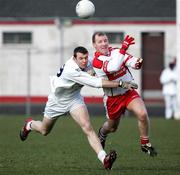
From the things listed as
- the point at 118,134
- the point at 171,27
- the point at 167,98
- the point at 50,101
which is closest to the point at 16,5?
the point at 171,27

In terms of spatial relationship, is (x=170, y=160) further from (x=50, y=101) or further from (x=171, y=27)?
(x=171, y=27)

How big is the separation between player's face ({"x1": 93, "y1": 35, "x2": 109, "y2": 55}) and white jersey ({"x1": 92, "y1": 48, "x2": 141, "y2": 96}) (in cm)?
7

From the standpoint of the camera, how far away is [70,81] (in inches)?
497

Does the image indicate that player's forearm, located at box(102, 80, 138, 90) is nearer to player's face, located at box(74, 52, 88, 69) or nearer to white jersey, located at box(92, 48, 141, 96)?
player's face, located at box(74, 52, 88, 69)

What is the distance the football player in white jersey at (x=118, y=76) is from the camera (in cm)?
1289

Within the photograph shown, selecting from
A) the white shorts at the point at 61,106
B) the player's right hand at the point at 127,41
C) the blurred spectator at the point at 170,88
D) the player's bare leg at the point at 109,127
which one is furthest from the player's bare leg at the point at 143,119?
the blurred spectator at the point at 170,88

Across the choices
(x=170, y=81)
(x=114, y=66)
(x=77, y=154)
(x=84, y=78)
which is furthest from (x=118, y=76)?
(x=170, y=81)

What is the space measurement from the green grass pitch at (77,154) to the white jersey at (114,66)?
1.45m

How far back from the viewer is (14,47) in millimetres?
36969

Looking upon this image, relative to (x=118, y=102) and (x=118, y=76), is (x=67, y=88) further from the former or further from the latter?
(x=118, y=102)

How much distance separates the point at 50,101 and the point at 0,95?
21740 millimetres

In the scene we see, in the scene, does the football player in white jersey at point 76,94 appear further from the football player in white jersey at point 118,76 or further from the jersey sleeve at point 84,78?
the football player in white jersey at point 118,76

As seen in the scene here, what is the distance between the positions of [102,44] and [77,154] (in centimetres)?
262

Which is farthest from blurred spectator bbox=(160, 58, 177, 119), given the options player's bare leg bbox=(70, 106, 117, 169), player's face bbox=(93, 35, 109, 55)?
player's bare leg bbox=(70, 106, 117, 169)
